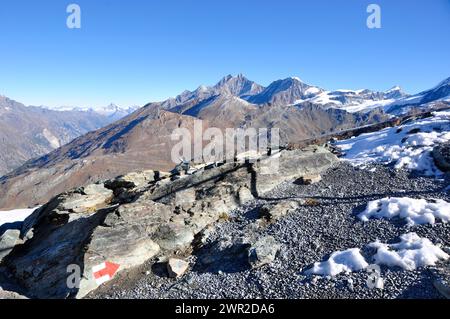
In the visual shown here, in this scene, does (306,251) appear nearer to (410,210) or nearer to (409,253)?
(409,253)

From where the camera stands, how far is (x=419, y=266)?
46.5ft

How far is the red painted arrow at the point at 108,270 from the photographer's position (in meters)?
17.1

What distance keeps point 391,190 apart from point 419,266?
8696 mm

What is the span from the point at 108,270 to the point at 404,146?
24502mm

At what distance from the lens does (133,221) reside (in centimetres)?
2058

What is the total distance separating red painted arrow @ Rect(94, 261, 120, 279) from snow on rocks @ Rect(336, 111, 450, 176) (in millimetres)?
19296

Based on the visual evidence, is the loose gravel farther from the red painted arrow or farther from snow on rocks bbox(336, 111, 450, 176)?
snow on rocks bbox(336, 111, 450, 176)

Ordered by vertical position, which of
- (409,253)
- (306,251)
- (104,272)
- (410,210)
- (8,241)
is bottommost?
(8,241)

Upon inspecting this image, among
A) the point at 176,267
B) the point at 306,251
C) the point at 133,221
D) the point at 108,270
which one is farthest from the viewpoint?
the point at 133,221

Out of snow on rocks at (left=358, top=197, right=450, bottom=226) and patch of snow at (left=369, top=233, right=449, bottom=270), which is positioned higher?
snow on rocks at (left=358, top=197, right=450, bottom=226)

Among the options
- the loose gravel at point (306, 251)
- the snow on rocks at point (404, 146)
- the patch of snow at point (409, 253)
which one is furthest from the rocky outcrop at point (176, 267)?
the snow on rocks at point (404, 146)

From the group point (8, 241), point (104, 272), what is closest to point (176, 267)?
point (104, 272)

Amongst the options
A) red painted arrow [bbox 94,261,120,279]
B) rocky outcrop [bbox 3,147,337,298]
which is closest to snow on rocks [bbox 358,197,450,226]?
rocky outcrop [bbox 3,147,337,298]

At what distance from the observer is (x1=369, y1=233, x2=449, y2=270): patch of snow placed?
14.3 metres
